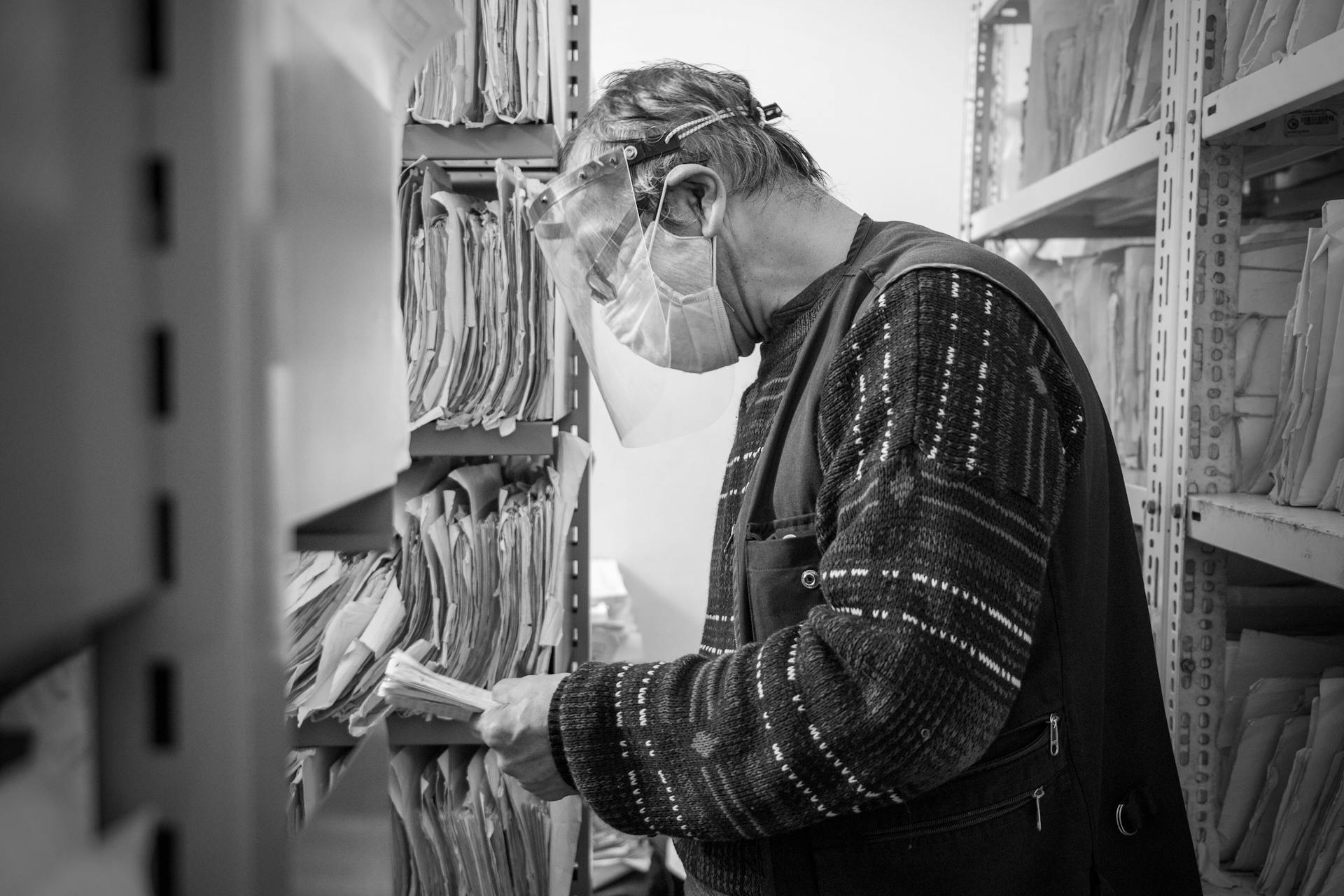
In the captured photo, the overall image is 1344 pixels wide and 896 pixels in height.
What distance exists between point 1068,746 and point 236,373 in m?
0.83

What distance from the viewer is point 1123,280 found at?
5.59 ft

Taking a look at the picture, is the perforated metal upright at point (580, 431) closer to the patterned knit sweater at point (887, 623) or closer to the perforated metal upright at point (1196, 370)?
the patterned knit sweater at point (887, 623)

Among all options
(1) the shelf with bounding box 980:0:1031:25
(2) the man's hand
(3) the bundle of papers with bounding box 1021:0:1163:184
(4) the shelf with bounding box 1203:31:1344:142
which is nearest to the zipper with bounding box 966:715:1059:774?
(2) the man's hand

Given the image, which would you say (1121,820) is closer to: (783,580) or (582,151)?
(783,580)

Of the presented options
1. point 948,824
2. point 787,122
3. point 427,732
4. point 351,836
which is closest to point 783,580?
point 948,824

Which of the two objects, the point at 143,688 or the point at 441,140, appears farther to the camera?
the point at 441,140

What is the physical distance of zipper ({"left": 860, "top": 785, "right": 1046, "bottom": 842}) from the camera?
80 centimetres

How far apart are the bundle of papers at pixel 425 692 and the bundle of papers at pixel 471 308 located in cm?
44

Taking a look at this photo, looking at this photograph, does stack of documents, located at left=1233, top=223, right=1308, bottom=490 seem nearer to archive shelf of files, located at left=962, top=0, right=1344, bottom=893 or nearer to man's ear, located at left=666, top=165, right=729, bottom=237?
archive shelf of files, located at left=962, top=0, right=1344, bottom=893

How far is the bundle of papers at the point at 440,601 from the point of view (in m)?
1.22

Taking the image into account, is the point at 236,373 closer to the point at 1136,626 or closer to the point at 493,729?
the point at 493,729

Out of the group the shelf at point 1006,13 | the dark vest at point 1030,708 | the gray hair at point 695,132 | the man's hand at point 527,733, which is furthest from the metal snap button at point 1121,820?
the shelf at point 1006,13

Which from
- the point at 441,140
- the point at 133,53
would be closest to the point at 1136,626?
the point at 133,53

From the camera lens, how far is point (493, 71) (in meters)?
1.26
